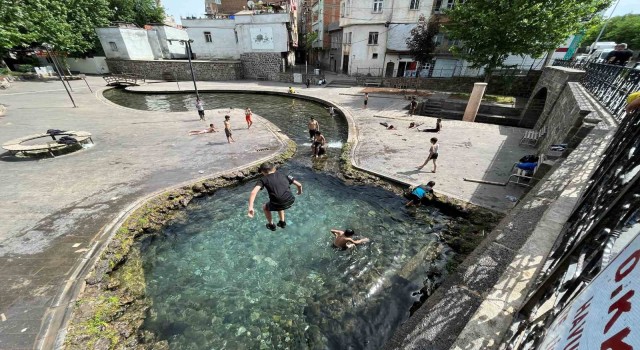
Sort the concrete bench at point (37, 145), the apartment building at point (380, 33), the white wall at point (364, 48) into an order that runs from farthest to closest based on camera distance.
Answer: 1. the white wall at point (364, 48)
2. the apartment building at point (380, 33)
3. the concrete bench at point (37, 145)

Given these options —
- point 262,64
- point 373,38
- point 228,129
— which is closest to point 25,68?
point 262,64

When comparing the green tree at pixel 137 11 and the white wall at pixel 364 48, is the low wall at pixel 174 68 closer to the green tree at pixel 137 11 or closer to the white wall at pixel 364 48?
the green tree at pixel 137 11

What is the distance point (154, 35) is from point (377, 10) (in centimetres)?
3497

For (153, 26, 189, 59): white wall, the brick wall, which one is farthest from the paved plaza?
(153, 26, 189, 59): white wall

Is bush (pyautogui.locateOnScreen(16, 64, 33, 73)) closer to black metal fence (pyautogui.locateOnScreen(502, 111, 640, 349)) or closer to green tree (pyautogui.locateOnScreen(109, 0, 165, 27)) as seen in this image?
green tree (pyautogui.locateOnScreen(109, 0, 165, 27))

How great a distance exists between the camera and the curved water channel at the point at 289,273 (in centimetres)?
616

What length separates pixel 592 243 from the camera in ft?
7.43

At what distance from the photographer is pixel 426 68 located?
112 feet

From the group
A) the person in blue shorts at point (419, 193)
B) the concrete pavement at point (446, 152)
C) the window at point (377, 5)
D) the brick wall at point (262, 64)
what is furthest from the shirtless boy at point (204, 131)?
the window at point (377, 5)

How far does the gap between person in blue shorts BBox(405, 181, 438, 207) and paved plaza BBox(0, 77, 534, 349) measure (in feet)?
3.10

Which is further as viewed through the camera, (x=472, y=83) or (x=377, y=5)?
(x=377, y=5)

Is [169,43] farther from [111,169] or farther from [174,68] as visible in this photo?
[111,169]

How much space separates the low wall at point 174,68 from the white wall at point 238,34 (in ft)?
12.3

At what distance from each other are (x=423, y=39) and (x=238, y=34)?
25799mm
